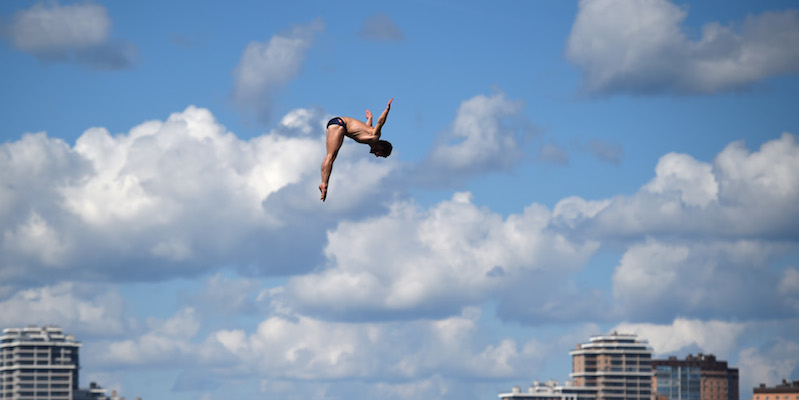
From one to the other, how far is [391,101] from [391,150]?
4834 mm

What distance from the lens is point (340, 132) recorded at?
197 ft

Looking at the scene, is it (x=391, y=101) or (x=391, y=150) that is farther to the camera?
(x=391, y=150)

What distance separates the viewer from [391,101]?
5541cm

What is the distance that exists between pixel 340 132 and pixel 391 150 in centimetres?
230

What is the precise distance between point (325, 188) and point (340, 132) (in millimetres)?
3349

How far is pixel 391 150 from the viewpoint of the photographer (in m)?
59.9

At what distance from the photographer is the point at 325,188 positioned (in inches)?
2269

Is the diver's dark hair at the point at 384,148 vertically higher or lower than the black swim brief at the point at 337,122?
lower

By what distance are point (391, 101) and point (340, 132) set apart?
16.7ft

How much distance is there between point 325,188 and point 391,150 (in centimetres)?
388

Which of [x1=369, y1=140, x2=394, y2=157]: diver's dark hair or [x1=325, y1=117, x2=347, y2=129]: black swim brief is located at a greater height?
[x1=325, y1=117, x2=347, y2=129]: black swim brief
